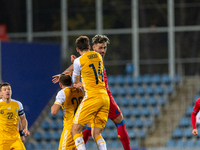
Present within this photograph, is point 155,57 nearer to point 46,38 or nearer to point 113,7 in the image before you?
point 113,7

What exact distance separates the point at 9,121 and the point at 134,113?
8861 millimetres

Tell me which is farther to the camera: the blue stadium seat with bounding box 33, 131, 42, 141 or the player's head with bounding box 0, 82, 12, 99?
the blue stadium seat with bounding box 33, 131, 42, 141

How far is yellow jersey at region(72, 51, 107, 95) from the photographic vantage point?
6363 mm

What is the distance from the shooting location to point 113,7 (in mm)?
17953

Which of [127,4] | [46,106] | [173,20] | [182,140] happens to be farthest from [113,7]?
[182,140]

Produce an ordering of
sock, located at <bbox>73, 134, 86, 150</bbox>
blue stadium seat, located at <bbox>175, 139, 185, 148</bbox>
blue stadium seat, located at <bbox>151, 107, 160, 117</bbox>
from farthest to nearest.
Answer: blue stadium seat, located at <bbox>151, 107, 160, 117</bbox>
blue stadium seat, located at <bbox>175, 139, 185, 148</bbox>
sock, located at <bbox>73, 134, 86, 150</bbox>

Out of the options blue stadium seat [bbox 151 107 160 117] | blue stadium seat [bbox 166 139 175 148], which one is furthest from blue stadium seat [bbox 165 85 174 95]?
blue stadium seat [bbox 166 139 175 148]

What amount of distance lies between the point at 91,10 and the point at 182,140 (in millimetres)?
6667

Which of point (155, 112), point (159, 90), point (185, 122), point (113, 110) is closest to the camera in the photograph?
point (113, 110)

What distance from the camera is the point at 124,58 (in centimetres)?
1772

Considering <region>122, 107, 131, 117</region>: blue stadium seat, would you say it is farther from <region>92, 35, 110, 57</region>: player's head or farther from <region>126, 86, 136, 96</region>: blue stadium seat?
<region>92, 35, 110, 57</region>: player's head

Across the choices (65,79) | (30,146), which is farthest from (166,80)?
(65,79)

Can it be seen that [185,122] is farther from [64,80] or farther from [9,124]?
[64,80]

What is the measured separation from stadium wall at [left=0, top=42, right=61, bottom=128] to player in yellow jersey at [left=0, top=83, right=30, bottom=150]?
7037mm
